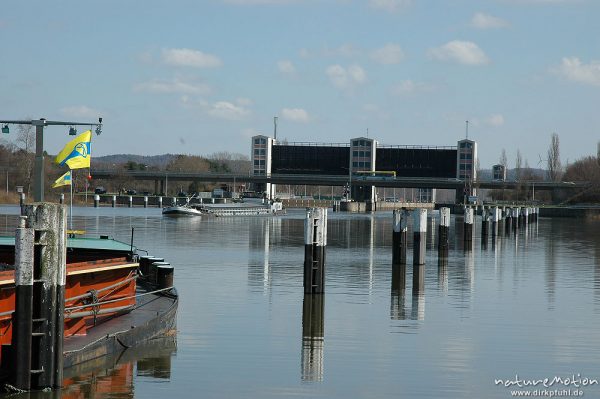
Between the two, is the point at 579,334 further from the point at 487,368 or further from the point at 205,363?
the point at 205,363

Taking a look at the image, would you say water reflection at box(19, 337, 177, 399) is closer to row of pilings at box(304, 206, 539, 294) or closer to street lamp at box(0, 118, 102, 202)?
street lamp at box(0, 118, 102, 202)

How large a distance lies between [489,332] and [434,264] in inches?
748

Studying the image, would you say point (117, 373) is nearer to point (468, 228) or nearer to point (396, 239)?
point (396, 239)

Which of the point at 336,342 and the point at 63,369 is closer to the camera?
the point at 63,369

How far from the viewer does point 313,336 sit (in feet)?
74.1

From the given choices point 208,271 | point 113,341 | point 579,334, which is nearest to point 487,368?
point 579,334

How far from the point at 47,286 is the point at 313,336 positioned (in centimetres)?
885

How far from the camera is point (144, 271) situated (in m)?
28.2

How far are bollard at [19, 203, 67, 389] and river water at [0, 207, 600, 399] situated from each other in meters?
0.95

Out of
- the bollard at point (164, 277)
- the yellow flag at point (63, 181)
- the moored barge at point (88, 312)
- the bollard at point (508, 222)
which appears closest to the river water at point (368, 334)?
the moored barge at point (88, 312)

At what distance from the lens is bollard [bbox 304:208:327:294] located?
2769 centimetres

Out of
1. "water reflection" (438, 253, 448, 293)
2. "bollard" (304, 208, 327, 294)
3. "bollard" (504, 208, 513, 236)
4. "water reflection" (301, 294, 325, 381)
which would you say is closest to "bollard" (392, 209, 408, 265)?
"water reflection" (438, 253, 448, 293)

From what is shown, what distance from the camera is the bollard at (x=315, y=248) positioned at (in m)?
27.7

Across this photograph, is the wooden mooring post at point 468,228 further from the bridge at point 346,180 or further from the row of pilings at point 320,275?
the bridge at point 346,180
